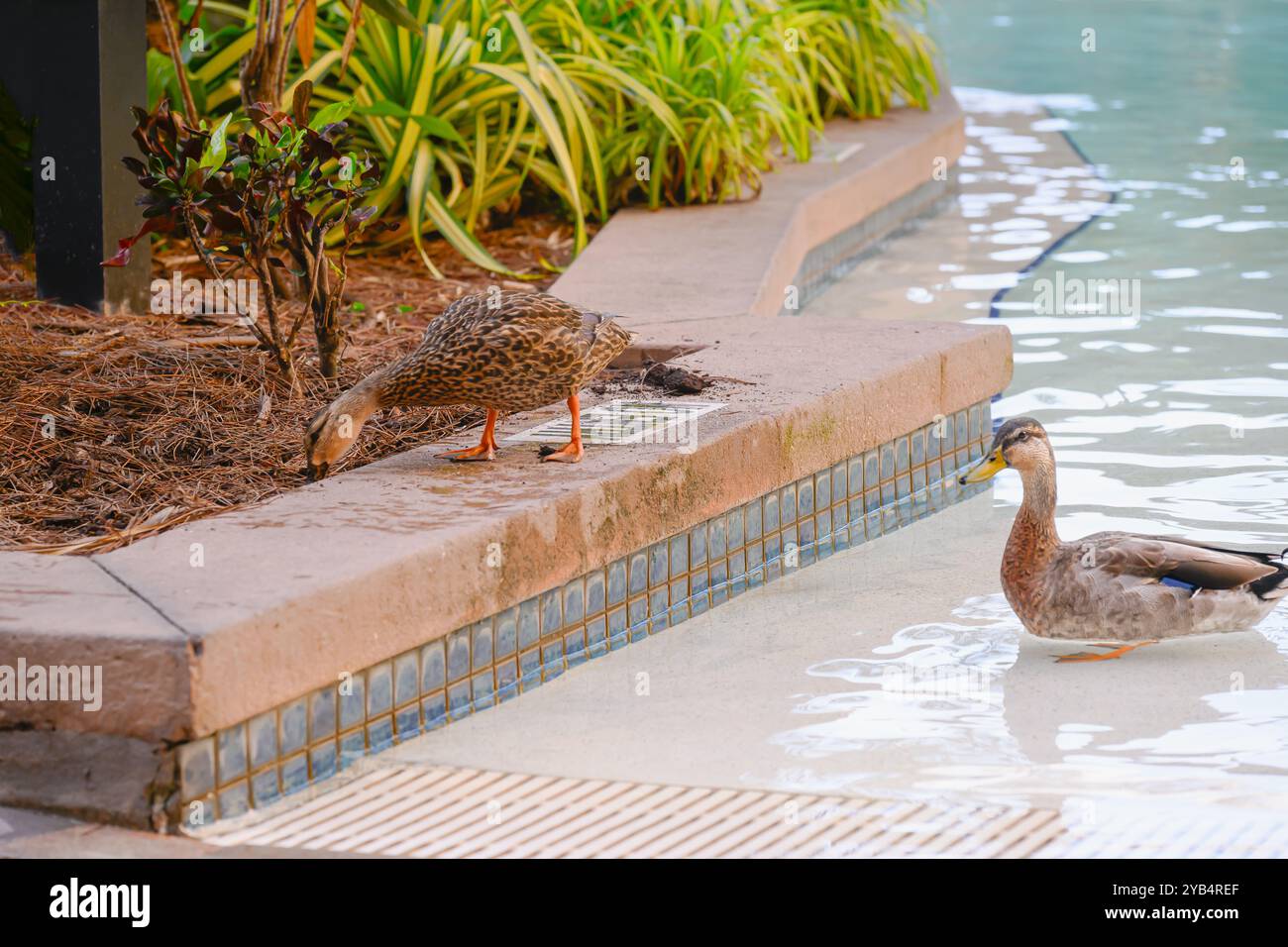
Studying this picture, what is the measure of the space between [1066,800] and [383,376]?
1.88m

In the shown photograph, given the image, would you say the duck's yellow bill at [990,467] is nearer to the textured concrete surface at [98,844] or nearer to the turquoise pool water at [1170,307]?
the turquoise pool water at [1170,307]

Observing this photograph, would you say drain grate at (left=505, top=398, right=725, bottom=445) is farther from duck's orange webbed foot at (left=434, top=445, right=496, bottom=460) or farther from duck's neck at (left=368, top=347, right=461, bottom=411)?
duck's neck at (left=368, top=347, right=461, bottom=411)

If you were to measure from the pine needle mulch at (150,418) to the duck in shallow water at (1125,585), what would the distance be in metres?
1.67

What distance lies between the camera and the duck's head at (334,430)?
4402 millimetres

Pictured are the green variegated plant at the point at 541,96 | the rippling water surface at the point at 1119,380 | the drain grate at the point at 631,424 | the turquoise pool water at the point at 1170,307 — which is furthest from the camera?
the green variegated plant at the point at 541,96

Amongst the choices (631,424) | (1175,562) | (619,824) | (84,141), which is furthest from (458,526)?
(84,141)

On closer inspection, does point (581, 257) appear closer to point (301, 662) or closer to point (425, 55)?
point (425, 55)

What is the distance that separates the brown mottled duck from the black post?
7.25ft

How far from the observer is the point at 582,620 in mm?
4457

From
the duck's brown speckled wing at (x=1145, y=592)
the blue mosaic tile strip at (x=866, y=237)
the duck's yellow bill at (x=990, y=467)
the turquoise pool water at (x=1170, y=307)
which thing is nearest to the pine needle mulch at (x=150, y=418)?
the duck's yellow bill at (x=990, y=467)

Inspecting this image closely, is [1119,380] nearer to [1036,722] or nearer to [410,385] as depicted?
[1036,722]

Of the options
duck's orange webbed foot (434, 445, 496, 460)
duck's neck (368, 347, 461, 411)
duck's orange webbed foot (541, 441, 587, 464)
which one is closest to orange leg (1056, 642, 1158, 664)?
duck's orange webbed foot (541, 441, 587, 464)

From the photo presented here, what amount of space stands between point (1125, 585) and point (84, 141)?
3810mm

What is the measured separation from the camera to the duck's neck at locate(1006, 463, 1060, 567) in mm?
4430
